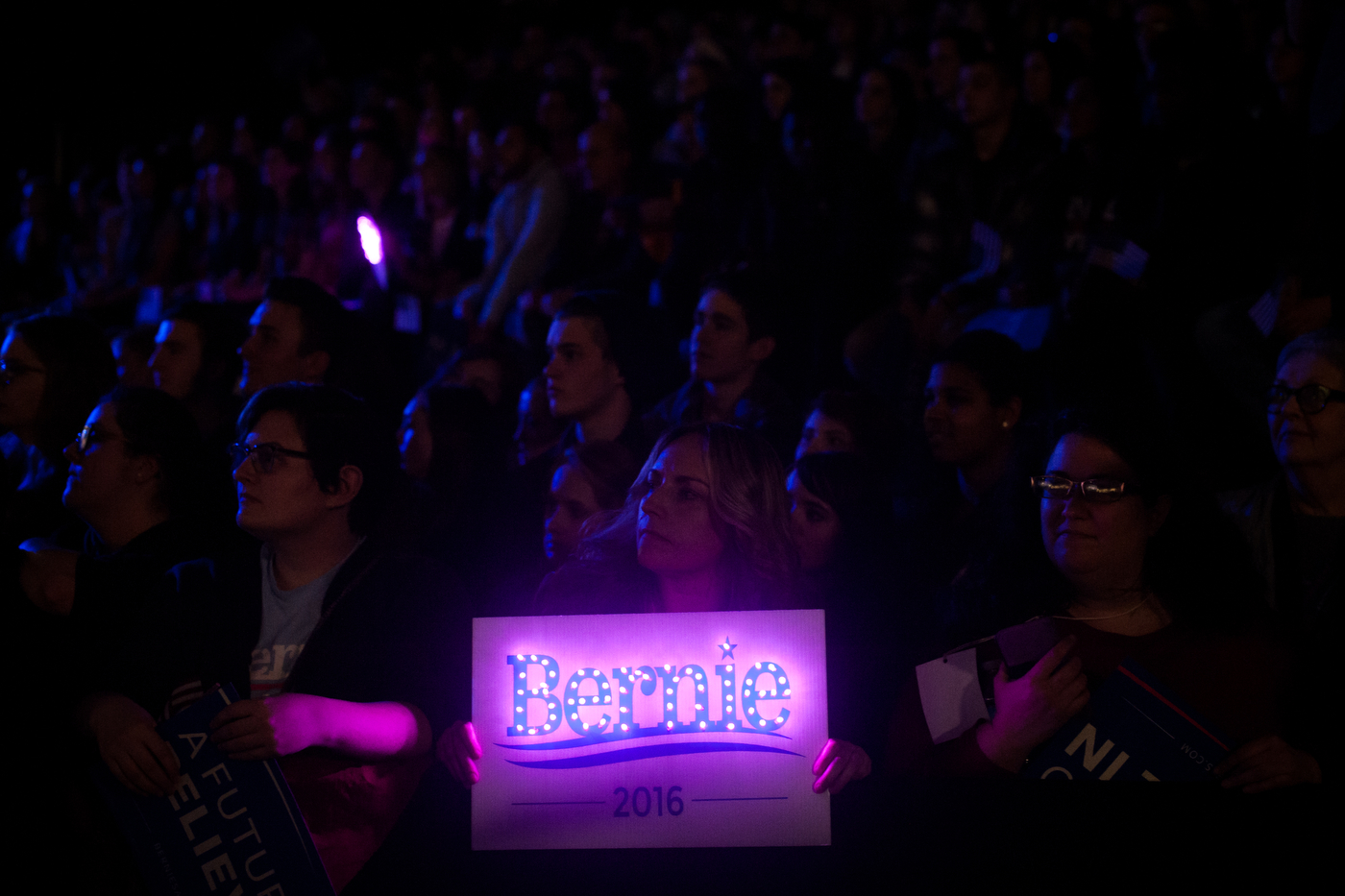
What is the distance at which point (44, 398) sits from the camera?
382 cm

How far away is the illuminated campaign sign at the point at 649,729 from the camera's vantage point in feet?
6.30

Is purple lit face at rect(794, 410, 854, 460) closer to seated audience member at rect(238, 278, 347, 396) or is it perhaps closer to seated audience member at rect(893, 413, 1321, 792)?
seated audience member at rect(893, 413, 1321, 792)

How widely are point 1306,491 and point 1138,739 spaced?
1235mm

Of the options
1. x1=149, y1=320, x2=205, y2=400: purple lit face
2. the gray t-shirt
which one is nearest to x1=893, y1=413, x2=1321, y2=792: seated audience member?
the gray t-shirt

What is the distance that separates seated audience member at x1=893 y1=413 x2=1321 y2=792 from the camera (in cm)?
213

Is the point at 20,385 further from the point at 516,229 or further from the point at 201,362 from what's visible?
the point at 516,229

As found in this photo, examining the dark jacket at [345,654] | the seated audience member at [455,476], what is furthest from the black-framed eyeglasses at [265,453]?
the seated audience member at [455,476]

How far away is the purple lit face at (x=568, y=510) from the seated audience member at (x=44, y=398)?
163 cm

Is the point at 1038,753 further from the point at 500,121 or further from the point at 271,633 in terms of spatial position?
the point at 500,121

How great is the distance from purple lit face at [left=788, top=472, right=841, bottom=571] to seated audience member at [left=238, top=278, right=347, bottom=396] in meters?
2.08

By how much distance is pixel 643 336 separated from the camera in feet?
14.0

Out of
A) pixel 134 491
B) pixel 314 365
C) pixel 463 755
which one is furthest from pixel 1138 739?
pixel 314 365

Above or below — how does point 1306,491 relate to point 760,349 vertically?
below

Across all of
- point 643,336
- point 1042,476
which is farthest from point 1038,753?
point 643,336
